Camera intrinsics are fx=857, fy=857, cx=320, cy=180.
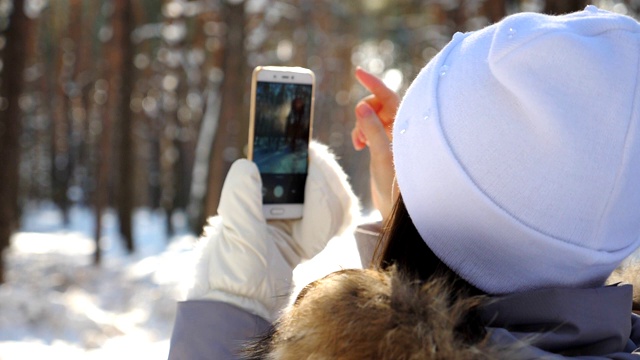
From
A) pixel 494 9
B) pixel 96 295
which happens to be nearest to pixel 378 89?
pixel 494 9

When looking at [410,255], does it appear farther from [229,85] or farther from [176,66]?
[176,66]

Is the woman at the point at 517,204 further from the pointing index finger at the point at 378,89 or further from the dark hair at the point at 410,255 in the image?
the pointing index finger at the point at 378,89

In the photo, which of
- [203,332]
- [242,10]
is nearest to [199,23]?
[242,10]

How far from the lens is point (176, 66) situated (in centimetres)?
2612

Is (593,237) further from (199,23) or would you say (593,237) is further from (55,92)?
(55,92)

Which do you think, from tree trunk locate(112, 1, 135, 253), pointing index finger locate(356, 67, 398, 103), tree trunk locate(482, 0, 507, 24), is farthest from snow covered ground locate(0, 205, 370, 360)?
tree trunk locate(482, 0, 507, 24)

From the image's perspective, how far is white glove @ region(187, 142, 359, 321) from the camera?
1792mm

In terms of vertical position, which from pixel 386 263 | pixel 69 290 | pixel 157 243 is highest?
pixel 386 263

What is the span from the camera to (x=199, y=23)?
893 inches

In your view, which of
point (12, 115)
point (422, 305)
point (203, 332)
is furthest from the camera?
point (12, 115)

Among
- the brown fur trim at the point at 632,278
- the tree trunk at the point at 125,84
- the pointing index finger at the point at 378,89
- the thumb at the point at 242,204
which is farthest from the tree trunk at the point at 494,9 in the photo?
the brown fur trim at the point at 632,278

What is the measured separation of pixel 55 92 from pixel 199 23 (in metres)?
11.6

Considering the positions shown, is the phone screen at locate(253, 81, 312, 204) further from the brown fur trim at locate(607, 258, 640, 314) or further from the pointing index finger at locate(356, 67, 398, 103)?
the brown fur trim at locate(607, 258, 640, 314)

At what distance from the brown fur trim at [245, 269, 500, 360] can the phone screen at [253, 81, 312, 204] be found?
95cm
